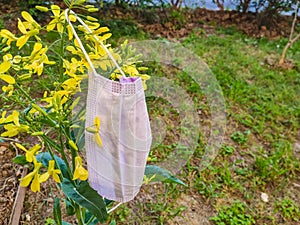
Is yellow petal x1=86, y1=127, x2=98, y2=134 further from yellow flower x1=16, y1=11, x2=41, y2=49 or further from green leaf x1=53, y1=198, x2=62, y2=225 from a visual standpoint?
green leaf x1=53, y1=198, x2=62, y2=225

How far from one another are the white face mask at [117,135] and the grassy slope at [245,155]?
91 centimetres

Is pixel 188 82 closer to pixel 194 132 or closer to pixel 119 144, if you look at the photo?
pixel 194 132

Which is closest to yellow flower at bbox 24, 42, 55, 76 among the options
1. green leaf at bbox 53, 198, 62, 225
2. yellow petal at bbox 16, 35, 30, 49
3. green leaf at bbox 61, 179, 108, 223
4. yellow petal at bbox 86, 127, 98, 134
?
yellow petal at bbox 16, 35, 30, 49

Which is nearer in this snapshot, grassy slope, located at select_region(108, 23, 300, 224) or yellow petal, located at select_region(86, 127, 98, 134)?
yellow petal, located at select_region(86, 127, 98, 134)

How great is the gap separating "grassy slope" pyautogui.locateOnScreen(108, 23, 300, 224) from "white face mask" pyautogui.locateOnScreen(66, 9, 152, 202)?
0.91 meters

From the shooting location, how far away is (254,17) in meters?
3.96

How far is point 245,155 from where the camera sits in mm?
2109

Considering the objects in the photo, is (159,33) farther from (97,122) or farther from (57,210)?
(97,122)

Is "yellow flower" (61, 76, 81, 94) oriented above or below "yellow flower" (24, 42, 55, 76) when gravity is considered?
below

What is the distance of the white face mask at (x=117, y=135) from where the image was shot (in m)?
0.64

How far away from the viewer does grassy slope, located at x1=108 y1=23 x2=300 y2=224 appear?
1711mm

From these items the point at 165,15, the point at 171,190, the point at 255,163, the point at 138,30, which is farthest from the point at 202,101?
the point at 165,15

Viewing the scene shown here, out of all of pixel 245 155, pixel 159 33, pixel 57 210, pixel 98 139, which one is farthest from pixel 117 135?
pixel 159 33

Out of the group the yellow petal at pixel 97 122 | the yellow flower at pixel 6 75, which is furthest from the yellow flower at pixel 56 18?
the yellow petal at pixel 97 122
